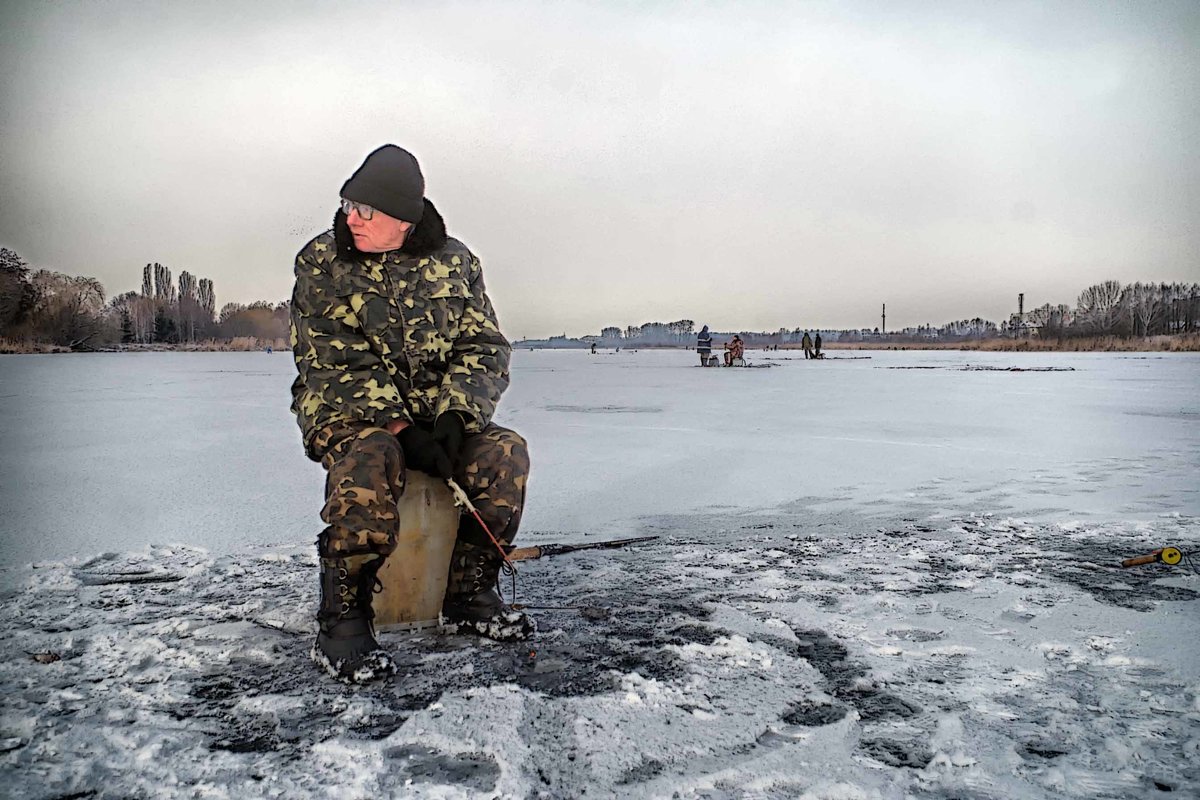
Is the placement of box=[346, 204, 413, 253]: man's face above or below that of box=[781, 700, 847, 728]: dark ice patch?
above

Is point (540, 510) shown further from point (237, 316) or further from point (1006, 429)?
point (237, 316)

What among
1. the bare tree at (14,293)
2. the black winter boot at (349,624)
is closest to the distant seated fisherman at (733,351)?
the bare tree at (14,293)

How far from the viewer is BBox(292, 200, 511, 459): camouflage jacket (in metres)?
2.22

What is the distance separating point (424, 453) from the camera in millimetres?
2088

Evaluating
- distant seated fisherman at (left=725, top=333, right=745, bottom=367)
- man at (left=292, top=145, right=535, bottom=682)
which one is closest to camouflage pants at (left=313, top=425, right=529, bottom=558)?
man at (left=292, top=145, right=535, bottom=682)

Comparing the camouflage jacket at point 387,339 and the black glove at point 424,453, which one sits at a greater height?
the camouflage jacket at point 387,339

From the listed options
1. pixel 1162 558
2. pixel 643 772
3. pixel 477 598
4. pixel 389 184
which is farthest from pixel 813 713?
pixel 389 184

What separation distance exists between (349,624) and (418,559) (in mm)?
320

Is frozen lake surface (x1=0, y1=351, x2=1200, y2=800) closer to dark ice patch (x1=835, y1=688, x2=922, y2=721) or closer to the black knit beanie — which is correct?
dark ice patch (x1=835, y1=688, x2=922, y2=721)

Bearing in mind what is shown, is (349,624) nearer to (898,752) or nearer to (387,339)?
(387,339)

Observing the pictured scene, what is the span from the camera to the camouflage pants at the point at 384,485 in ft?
6.57

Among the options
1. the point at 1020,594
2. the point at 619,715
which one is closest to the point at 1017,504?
the point at 1020,594

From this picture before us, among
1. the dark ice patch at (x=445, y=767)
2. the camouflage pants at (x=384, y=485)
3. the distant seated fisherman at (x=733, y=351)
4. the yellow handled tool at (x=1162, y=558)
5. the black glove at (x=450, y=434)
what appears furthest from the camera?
the distant seated fisherman at (x=733, y=351)

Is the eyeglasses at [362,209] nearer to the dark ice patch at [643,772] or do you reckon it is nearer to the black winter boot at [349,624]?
the black winter boot at [349,624]
